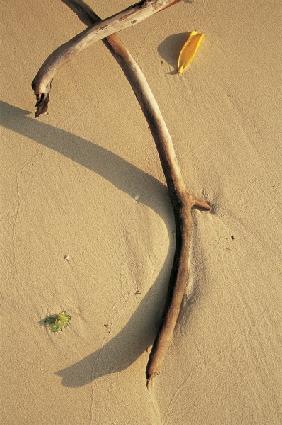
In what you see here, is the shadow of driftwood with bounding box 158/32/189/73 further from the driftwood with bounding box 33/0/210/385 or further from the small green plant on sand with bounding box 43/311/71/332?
the small green plant on sand with bounding box 43/311/71/332

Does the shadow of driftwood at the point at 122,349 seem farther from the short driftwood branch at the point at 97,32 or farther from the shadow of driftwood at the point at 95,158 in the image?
the short driftwood branch at the point at 97,32

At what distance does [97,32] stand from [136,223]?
4.60 ft

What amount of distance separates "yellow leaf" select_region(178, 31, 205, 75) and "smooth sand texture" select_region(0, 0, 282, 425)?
0.21 feet

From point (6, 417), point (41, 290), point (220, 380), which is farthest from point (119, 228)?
point (6, 417)

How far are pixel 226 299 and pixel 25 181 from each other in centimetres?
177

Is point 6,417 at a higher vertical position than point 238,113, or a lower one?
lower

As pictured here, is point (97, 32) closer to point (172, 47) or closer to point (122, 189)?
point (172, 47)

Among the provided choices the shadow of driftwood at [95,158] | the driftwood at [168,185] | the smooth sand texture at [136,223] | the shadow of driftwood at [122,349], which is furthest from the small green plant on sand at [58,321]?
the shadow of driftwood at [95,158]

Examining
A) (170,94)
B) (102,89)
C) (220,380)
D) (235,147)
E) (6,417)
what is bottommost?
(220,380)

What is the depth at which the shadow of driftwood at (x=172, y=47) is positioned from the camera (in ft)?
14.0

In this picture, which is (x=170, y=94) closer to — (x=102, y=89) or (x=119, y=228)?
(x=102, y=89)

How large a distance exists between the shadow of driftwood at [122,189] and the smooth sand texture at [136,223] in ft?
0.03

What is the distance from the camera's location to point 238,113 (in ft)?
13.8

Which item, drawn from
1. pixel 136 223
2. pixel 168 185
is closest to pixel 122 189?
pixel 136 223
